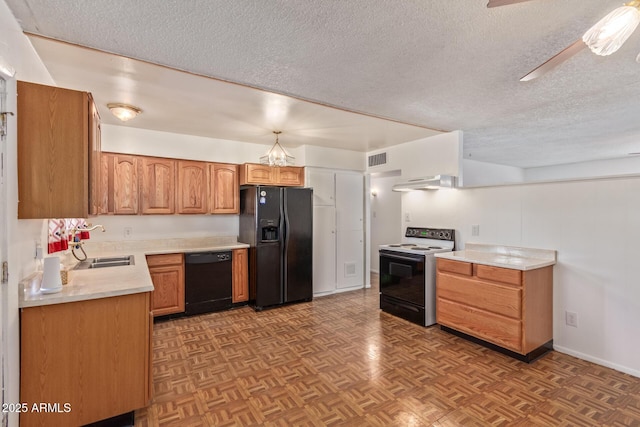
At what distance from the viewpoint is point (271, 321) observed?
381 centimetres

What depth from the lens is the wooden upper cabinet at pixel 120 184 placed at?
3.70 metres

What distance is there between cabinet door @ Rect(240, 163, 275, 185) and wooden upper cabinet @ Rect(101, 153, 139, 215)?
1.36m

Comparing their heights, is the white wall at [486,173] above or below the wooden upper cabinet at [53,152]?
above

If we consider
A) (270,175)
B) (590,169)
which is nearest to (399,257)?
(270,175)

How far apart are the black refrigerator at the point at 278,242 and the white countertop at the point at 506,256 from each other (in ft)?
6.46

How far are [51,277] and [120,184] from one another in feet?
7.41

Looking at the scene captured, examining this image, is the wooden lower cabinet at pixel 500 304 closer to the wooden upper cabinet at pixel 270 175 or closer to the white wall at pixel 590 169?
the wooden upper cabinet at pixel 270 175

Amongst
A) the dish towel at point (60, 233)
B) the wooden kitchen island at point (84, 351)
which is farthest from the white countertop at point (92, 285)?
the dish towel at point (60, 233)

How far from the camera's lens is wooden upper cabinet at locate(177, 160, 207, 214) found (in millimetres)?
4160

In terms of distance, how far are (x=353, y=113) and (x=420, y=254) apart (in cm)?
183

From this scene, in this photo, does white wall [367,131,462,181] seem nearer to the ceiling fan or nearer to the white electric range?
the white electric range

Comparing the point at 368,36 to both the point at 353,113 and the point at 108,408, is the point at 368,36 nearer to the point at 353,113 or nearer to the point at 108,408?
the point at 353,113

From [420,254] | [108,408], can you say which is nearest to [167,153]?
[108,408]

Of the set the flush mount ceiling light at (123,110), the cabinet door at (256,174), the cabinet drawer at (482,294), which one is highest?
the flush mount ceiling light at (123,110)
